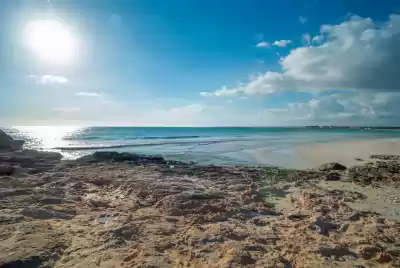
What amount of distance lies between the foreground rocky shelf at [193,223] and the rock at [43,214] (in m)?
0.02

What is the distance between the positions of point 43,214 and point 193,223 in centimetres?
332

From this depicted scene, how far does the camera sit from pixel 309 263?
393 cm

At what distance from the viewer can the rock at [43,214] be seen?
5.56 meters

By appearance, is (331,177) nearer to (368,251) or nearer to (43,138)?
(368,251)

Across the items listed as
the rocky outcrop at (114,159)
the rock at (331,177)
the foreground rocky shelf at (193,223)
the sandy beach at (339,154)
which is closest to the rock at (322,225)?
the foreground rocky shelf at (193,223)

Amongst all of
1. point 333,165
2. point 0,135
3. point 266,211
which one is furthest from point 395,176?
point 0,135

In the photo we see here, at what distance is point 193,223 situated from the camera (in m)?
5.48

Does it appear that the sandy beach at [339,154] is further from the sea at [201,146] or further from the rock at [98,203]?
the rock at [98,203]

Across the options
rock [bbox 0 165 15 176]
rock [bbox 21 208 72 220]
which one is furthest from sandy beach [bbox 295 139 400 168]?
rock [bbox 0 165 15 176]

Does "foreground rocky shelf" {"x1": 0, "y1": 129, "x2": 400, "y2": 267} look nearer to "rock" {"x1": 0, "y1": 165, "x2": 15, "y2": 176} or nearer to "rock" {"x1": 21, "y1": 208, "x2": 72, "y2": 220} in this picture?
"rock" {"x1": 21, "y1": 208, "x2": 72, "y2": 220}

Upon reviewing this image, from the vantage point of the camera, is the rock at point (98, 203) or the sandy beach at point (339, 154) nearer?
the rock at point (98, 203)

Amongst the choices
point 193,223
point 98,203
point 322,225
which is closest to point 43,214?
point 98,203

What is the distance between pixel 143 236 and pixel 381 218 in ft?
17.4

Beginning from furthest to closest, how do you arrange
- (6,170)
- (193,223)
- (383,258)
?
(6,170), (193,223), (383,258)
